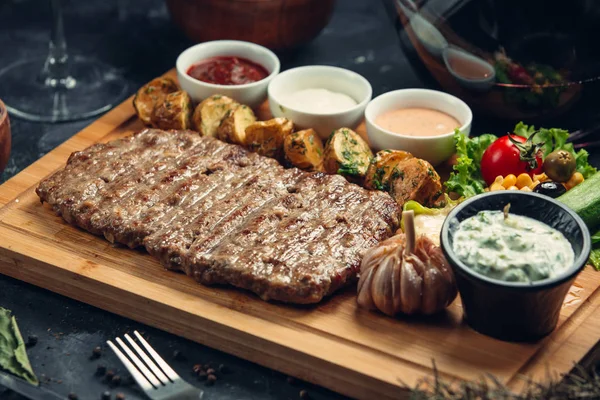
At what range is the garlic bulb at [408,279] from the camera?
187 inches

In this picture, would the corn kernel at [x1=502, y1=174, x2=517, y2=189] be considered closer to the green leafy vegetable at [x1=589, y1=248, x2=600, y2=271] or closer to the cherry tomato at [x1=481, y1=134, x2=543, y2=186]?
the cherry tomato at [x1=481, y1=134, x2=543, y2=186]

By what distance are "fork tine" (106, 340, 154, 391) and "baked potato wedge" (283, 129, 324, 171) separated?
1.85 metres

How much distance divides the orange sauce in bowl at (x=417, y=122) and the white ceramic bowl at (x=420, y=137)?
4cm

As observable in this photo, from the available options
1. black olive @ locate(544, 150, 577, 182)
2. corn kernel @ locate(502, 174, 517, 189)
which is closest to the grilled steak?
corn kernel @ locate(502, 174, 517, 189)

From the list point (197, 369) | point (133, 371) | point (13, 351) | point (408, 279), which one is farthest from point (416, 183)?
point (13, 351)

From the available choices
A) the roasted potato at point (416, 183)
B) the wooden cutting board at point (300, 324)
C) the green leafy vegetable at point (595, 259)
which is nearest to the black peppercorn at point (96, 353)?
the wooden cutting board at point (300, 324)

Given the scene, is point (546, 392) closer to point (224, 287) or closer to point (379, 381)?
point (379, 381)

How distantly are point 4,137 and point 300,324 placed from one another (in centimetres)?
249

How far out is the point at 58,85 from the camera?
7582 mm

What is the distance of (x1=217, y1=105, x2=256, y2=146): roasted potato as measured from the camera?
6258 millimetres

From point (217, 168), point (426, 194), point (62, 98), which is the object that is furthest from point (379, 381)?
point (62, 98)

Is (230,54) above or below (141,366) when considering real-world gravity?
above

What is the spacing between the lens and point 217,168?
5.80m

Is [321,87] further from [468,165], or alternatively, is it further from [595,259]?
[595,259]
